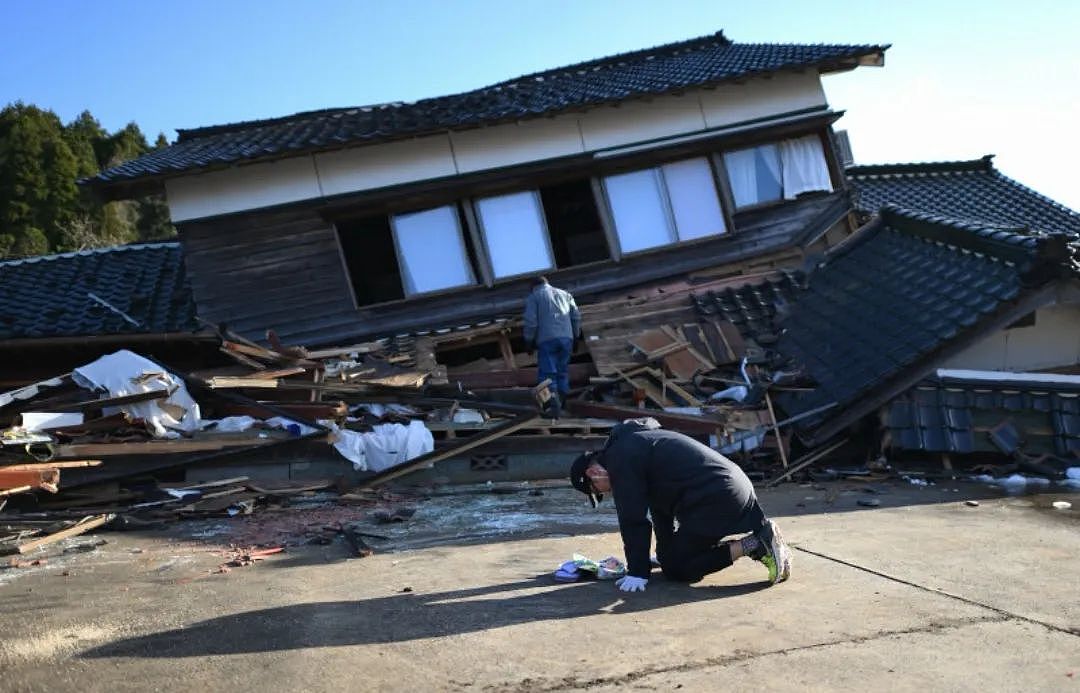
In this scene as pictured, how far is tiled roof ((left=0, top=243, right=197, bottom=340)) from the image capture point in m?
13.9

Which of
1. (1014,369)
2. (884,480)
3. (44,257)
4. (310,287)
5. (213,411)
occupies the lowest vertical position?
(884,480)

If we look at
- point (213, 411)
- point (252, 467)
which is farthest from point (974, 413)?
point (213, 411)

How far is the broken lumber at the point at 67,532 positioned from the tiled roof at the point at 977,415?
316 inches

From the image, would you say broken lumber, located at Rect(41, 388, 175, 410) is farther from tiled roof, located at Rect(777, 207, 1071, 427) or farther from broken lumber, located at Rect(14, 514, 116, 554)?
tiled roof, located at Rect(777, 207, 1071, 427)

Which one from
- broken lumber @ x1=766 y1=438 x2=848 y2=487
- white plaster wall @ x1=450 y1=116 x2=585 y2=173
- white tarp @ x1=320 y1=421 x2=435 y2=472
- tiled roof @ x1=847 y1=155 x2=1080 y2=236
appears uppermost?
white plaster wall @ x1=450 y1=116 x2=585 y2=173

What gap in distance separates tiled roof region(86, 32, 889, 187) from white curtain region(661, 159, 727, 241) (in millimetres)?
1420

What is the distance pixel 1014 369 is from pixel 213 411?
30.7 ft

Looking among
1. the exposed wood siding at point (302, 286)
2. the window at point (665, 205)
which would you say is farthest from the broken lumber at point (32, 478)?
the window at point (665, 205)

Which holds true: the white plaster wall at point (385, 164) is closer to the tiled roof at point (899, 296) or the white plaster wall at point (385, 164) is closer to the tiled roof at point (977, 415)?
the tiled roof at point (899, 296)

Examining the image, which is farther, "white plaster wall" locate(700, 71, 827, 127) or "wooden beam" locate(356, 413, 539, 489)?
"white plaster wall" locate(700, 71, 827, 127)

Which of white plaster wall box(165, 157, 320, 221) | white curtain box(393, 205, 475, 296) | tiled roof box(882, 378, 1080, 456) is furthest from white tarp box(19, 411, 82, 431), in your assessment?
tiled roof box(882, 378, 1080, 456)

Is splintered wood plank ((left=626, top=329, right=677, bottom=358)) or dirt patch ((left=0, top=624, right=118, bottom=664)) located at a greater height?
splintered wood plank ((left=626, top=329, right=677, bottom=358))

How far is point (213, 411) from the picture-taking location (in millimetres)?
10406

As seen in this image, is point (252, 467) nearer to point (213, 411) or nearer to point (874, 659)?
point (213, 411)
